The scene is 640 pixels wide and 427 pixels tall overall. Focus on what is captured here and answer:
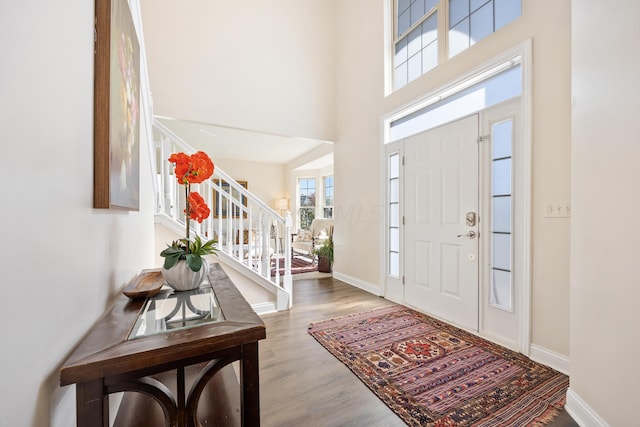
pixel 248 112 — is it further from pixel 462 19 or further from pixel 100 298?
pixel 100 298

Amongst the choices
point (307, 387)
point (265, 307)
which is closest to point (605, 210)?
point (307, 387)

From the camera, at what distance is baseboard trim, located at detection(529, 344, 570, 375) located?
5.95ft

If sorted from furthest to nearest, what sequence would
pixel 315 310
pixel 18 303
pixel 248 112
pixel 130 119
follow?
1. pixel 248 112
2. pixel 315 310
3. pixel 130 119
4. pixel 18 303

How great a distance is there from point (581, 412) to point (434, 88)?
2.82m

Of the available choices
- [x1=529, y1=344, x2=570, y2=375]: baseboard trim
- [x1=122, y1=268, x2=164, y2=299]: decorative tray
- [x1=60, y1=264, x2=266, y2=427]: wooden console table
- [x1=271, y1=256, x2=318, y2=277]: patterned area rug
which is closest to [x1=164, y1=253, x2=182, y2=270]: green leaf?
[x1=122, y1=268, x2=164, y2=299]: decorative tray

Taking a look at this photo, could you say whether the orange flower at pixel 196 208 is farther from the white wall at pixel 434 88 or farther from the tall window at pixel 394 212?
the tall window at pixel 394 212

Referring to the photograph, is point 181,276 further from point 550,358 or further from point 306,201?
point 306,201

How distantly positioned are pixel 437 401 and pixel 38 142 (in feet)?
6.82

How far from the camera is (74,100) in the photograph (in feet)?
2.44

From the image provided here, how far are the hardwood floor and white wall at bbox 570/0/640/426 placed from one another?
15.3 inches

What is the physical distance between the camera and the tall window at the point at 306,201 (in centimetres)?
809

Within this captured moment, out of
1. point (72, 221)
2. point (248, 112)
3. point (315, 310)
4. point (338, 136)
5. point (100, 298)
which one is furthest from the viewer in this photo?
point (338, 136)

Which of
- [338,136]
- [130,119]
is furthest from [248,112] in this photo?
[130,119]

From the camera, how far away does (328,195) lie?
7629mm
